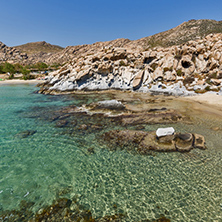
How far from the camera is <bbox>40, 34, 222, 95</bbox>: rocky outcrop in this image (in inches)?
1248

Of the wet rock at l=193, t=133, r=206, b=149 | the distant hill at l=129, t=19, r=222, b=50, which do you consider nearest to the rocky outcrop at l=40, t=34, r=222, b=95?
the wet rock at l=193, t=133, r=206, b=149

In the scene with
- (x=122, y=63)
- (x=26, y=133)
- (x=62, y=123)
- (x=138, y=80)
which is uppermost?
(x=122, y=63)

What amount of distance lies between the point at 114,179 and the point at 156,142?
16.0 feet

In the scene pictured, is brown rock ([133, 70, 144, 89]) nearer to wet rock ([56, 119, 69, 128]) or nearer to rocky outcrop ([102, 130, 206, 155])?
wet rock ([56, 119, 69, 128])

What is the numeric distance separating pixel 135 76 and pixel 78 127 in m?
30.6

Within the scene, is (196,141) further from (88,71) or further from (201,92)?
(88,71)

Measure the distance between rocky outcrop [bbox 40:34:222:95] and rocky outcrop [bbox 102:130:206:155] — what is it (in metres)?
23.0

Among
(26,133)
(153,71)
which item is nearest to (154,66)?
(153,71)

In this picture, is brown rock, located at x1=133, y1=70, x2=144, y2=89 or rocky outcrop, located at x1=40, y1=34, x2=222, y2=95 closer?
rocky outcrop, located at x1=40, y1=34, x2=222, y2=95

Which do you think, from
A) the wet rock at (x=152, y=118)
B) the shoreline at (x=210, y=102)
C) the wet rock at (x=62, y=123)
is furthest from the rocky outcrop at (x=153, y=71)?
the wet rock at (x=62, y=123)

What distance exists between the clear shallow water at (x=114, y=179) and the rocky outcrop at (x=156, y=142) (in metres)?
0.58

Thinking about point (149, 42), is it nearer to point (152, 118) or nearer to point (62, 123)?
point (152, 118)

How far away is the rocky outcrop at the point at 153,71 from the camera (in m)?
31.7

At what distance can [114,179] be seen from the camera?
7.23 m
